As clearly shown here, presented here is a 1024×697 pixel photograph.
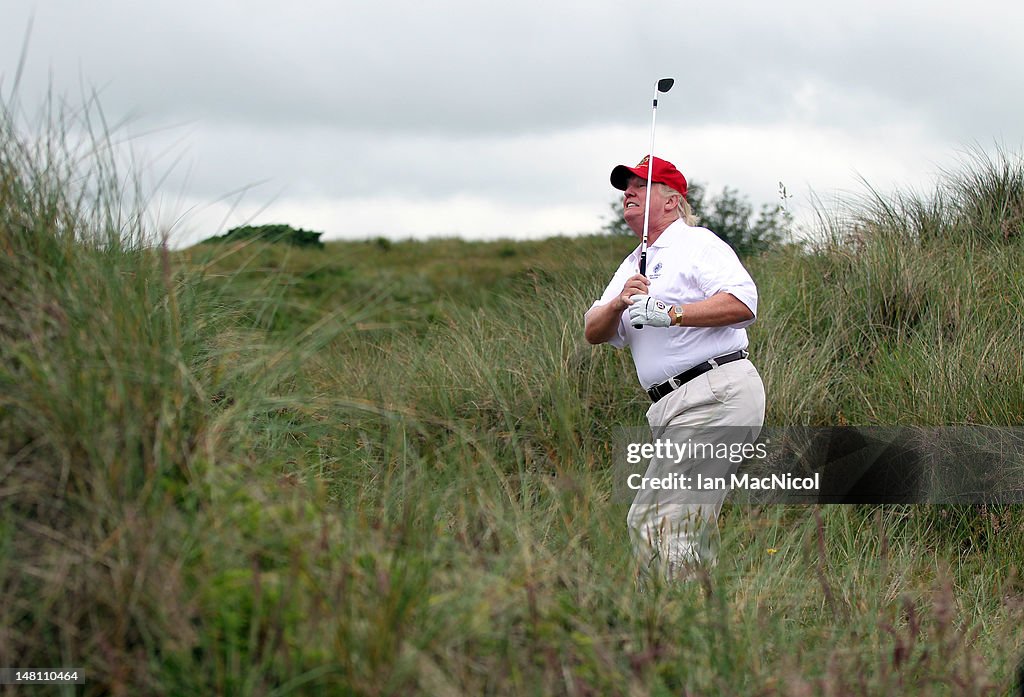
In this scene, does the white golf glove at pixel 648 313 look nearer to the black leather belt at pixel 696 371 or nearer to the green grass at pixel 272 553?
the black leather belt at pixel 696 371

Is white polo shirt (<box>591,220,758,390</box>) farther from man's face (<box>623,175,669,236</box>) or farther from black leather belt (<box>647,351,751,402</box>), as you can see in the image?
man's face (<box>623,175,669,236</box>)

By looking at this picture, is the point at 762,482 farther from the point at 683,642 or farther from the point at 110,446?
the point at 110,446

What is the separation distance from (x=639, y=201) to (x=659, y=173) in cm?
19

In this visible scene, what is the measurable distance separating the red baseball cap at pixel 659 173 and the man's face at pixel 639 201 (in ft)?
0.17

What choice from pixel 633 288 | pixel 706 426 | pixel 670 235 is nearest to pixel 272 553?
pixel 633 288

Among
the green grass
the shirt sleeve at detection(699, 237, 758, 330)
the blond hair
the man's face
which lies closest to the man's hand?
the shirt sleeve at detection(699, 237, 758, 330)

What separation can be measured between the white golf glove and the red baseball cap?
950 millimetres

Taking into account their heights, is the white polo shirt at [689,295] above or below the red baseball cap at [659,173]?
below

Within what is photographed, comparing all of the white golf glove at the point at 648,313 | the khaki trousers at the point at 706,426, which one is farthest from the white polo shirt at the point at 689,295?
the white golf glove at the point at 648,313

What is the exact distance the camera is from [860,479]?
7.74 metres

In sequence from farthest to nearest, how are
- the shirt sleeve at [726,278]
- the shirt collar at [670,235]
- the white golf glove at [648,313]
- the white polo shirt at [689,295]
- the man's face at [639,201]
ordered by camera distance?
the man's face at [639,201] → the shirt collar at [670,235] → the white polo shirt at [689,295] → the shirt sleeve at [726,278] → the white golf glove at [648,313]

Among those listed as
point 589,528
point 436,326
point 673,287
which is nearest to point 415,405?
point 436,326

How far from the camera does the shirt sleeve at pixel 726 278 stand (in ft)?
18.4

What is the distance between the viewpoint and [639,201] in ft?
20.9
